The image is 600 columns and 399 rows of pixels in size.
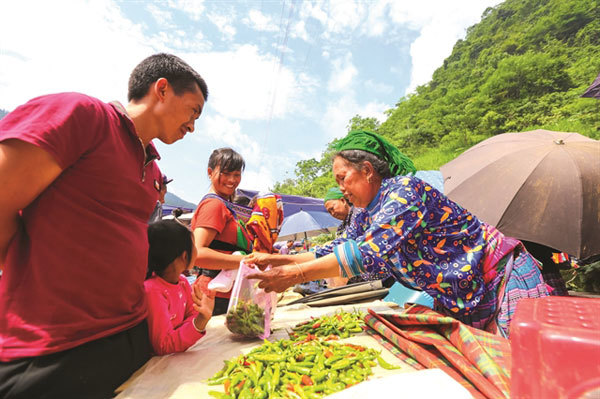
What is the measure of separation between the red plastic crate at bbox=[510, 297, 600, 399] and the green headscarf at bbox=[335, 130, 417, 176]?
58.4 inches

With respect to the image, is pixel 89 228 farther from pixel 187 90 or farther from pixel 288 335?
pixel 288 335

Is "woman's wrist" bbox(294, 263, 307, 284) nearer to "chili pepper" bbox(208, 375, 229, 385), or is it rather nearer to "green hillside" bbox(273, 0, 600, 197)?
"chili pepper" bbox(208, 375, 229, 385)

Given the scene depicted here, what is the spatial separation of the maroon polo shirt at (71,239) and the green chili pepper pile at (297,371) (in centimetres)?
61

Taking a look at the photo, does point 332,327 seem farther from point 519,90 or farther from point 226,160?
point 519,90

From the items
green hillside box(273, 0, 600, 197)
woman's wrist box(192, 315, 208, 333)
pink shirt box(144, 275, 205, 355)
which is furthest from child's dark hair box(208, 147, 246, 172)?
green hillside box(273, 0, 600, 197)

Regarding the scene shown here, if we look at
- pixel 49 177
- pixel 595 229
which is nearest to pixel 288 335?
pixel 49 177

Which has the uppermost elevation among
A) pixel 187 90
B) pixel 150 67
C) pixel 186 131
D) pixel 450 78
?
pixel 450 78

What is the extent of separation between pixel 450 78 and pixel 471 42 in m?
7.13

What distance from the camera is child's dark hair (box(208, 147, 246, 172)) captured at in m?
2.74

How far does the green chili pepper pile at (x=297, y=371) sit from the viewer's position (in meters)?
1.29

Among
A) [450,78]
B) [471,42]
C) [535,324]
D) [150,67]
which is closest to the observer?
[535,324]

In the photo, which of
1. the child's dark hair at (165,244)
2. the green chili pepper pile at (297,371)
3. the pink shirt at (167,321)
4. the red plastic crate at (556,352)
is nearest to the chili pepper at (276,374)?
the green chili pepper pile at (297,371)

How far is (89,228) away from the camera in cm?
121

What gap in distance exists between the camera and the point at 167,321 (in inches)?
71.7
